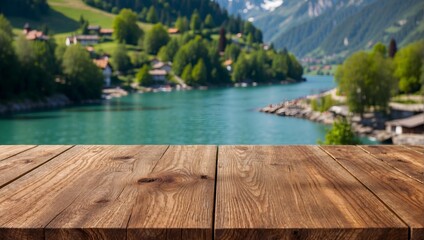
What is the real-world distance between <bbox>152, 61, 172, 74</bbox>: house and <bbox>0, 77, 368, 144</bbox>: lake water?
52454 millimetres

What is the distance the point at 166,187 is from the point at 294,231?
0.64m

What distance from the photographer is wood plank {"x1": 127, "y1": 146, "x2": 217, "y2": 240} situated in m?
1.44

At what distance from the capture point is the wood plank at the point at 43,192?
1473 millimetres

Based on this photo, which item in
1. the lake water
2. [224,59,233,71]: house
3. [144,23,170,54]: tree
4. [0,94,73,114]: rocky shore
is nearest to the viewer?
the lake water

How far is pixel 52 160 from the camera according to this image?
8.36ft

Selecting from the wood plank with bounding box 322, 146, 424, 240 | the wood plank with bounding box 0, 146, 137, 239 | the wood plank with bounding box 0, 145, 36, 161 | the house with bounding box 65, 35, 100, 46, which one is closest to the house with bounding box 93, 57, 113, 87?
the house with bounding box 65, 35, 100, 46

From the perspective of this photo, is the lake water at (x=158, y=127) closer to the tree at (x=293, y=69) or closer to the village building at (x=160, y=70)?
the village building at (x=160, y=70)

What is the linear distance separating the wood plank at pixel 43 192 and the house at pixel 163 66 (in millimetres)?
106416

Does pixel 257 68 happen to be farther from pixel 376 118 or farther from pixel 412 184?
pixel 412 184

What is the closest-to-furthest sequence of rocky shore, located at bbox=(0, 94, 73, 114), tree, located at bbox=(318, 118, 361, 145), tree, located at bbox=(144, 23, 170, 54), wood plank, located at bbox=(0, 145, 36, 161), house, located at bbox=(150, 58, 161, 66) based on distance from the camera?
wood plank, located at bbox=(0, 145, 36, 161)
tree, located at bbox=(318, 118, 361, 145)
rocky shore, located at bbox=(0, 94, 73, 114)
house, located at bbox=(150, 58, 161, 66)
tree, located at bbox=(144, 23, 170, 54)

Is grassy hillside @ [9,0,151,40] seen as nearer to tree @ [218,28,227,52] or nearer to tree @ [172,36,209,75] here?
tree @ [218,28,227,52]

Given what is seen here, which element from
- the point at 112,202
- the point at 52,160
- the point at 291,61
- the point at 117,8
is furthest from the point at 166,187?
the point at 117,8

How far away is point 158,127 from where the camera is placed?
4109 cm

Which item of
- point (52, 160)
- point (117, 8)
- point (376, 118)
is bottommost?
point (376, 118)
